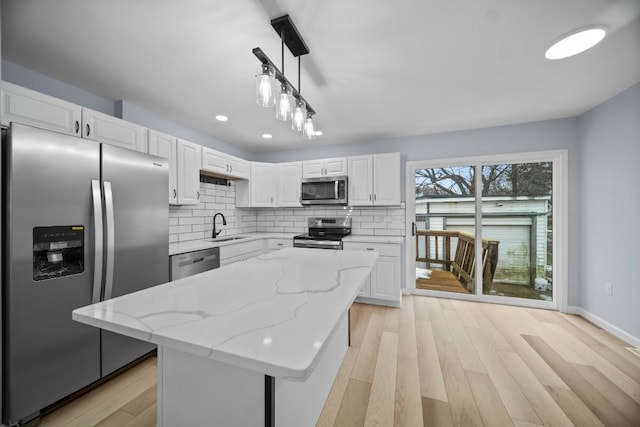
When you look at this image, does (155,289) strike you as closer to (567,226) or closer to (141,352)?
(141,352)

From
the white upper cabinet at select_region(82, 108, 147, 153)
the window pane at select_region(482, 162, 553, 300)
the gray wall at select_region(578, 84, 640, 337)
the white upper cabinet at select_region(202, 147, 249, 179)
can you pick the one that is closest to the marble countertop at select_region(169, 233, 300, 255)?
the white upper cabinet at select_region(202, 147, 249, 179)

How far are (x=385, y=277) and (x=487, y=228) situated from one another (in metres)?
1.59

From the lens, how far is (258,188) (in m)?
4.01

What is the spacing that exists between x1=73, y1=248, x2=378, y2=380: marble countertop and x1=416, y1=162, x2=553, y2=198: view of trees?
9.13 ft

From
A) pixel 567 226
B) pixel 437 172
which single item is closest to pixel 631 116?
pixel 567 226

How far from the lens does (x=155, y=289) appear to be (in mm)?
1139

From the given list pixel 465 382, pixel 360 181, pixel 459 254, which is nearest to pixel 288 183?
pixel 360 181

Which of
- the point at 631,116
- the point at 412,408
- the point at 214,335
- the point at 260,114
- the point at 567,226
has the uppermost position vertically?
the point at 260,114

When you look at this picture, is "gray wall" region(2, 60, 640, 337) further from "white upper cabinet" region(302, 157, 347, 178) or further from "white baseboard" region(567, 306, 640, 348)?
"white upper cabinet" region(302, 157, 347, 178)

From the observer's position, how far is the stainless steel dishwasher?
2.32 metres

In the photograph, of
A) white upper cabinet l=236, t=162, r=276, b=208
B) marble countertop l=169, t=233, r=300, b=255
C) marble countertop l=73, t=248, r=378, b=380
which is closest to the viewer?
marble countertop l=73, t=248, r=378, b=380

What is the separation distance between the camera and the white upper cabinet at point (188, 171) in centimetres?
273

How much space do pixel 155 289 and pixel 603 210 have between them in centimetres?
402

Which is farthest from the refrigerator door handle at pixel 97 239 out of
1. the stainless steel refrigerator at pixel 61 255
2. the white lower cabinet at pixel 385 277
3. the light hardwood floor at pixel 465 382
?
the white lower cabinet at pixel 385 277
